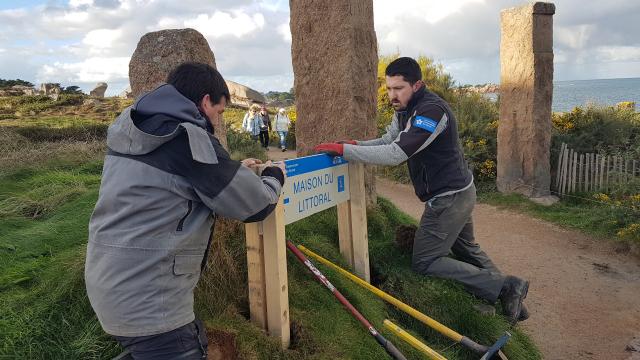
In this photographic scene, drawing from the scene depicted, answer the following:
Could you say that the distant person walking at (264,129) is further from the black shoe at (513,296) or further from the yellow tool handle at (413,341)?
the yellow tool handle at (413,341)

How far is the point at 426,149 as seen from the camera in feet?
13.8

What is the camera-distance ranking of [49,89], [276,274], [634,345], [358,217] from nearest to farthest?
[276,274]
[358,217]
[634,345]
[49,89]

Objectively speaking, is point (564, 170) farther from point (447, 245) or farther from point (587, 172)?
point (447, 245)

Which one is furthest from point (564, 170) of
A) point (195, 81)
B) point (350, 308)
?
point (195, 81)

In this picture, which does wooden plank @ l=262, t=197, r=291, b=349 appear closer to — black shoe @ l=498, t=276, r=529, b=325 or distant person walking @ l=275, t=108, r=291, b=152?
black shoe @ l=498, t=276, r=529, b=325

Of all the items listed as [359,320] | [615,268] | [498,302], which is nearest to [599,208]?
[615,268]

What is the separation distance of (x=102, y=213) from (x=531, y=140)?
900 centimetres

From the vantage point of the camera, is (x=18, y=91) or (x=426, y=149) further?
(x=18, y=91)

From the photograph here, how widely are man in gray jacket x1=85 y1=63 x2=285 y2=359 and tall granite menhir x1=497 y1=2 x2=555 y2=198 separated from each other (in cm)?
859

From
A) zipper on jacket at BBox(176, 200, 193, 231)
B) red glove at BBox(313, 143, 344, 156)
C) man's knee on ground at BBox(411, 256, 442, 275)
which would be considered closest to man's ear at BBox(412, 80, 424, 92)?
red glove at BBox(313, 143, 344, 156)

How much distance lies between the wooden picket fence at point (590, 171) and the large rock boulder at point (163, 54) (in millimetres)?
7690

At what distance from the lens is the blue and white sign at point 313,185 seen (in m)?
3.35

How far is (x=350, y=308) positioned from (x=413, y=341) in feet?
1.54

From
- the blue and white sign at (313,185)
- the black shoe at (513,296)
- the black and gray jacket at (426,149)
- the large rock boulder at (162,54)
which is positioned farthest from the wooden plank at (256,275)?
the black shoe at (513,296)
